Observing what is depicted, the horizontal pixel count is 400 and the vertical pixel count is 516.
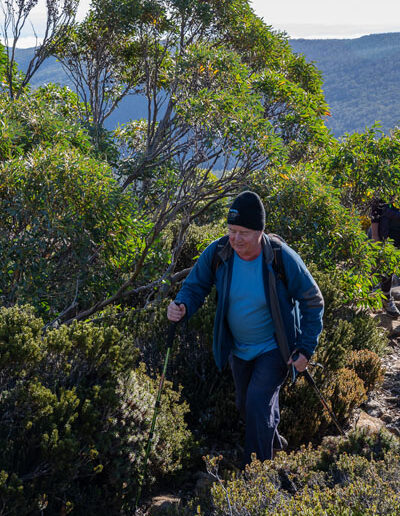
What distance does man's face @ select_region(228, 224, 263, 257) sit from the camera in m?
3.39

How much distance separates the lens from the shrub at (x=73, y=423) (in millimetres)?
2988

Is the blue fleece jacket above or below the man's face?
below

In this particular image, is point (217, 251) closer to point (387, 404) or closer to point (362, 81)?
point (387, 404)

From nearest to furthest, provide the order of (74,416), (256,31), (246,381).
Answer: (74,416) < (246,381) < (256,31)

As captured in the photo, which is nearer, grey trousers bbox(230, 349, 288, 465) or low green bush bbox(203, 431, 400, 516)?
low green bush bbox(203, 431, 400, 516)

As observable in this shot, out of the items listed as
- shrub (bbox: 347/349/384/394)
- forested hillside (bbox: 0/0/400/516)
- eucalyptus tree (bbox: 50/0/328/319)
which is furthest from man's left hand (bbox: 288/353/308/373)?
eucalyptus tree (bbox: 50/0/328/319)

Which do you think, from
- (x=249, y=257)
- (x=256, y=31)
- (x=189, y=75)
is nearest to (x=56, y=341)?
(x=249, y=257)

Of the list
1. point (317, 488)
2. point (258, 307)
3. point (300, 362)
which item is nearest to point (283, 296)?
point (258, 307)

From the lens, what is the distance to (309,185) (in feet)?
21.0

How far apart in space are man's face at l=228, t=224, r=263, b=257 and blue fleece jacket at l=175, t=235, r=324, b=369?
0.28ft

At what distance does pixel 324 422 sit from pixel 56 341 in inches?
96.4

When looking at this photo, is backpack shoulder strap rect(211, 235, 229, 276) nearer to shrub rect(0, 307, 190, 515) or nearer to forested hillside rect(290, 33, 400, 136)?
shrub rect(0, 307, 190, 515)

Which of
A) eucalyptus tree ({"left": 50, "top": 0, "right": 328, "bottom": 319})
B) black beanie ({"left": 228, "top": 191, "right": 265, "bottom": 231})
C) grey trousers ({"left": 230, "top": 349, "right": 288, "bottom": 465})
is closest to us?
black beanie ({"left": 228, "top": 191, "right": 265, "bottom": 231})

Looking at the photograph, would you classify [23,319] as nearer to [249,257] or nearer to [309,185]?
[249,257]
